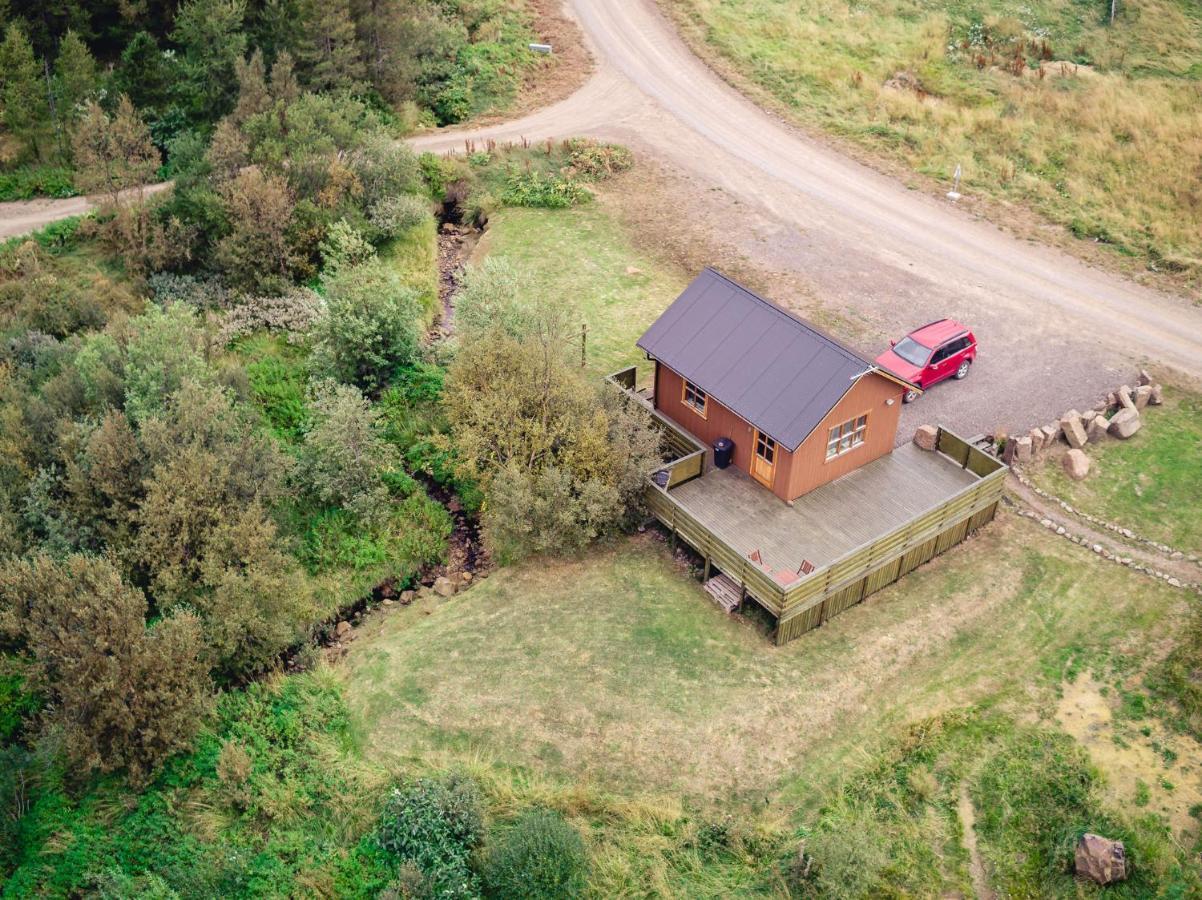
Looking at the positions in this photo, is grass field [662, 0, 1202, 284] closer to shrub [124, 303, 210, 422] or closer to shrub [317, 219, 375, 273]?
shrub [317, 219, 375, 273]

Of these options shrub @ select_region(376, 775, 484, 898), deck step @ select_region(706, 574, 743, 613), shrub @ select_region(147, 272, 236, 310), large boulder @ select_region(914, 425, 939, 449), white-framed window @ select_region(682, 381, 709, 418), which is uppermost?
white-framed window @ select_region(682, 381, 709, 418)

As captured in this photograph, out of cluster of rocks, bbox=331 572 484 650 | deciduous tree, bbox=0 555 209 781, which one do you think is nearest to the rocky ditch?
cluster of rocks, bbox=331 572 484 650

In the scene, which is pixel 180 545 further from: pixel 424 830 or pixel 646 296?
pixel 646 296

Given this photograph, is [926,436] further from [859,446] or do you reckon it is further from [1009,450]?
[1009,450]

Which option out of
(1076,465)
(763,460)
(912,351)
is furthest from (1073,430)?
(763,460)

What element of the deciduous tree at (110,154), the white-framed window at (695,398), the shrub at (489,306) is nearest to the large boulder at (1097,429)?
the white-framed window at (695,398)

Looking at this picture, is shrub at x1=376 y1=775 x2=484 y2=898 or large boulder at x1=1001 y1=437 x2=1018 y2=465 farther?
large boulder at x1=1001 y1=437 x2=1018 y2=465

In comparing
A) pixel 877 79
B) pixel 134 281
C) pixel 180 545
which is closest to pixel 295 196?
pixel 134 281
